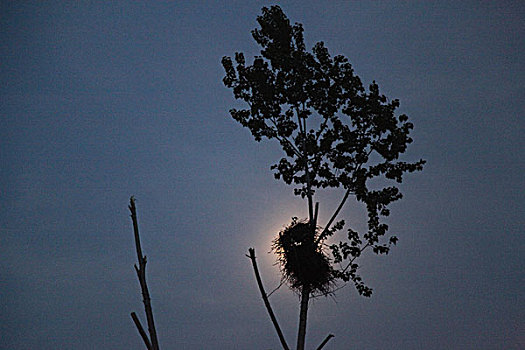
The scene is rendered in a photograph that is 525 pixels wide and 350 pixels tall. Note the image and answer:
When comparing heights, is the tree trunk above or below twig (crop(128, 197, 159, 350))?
above

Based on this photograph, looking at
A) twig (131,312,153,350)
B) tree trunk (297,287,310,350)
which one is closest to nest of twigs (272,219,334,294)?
tree trunk (297,287,310,350)

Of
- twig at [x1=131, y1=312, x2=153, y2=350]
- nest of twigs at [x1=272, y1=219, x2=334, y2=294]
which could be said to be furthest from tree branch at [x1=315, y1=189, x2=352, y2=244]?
twig at [x1=131, y1=312, x2=153, y2=350]

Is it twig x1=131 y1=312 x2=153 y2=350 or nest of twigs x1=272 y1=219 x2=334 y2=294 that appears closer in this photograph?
twig x1=131 y1=312 x2=153 y2=350

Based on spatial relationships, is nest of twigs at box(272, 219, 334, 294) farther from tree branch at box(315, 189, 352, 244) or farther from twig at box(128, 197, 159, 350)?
twig at box(128, 197, 159, 350)

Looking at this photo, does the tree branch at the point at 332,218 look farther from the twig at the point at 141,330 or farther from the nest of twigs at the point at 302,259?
the twig at the point at 141,330

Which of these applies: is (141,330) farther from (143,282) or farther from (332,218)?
(332,218)

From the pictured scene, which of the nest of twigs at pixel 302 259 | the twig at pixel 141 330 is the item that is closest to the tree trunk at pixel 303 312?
the nest of twigs at pixel 302 259

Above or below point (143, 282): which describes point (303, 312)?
above

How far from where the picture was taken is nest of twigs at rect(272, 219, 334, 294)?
49.4ft

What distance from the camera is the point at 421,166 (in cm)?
1591

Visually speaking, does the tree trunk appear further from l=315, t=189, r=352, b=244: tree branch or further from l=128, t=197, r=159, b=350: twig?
l=128, t=197, r=159, b=350: twig

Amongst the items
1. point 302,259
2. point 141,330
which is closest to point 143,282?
point 141,330

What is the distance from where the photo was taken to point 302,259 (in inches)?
591

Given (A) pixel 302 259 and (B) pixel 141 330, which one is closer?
(B) pixel 141 330
